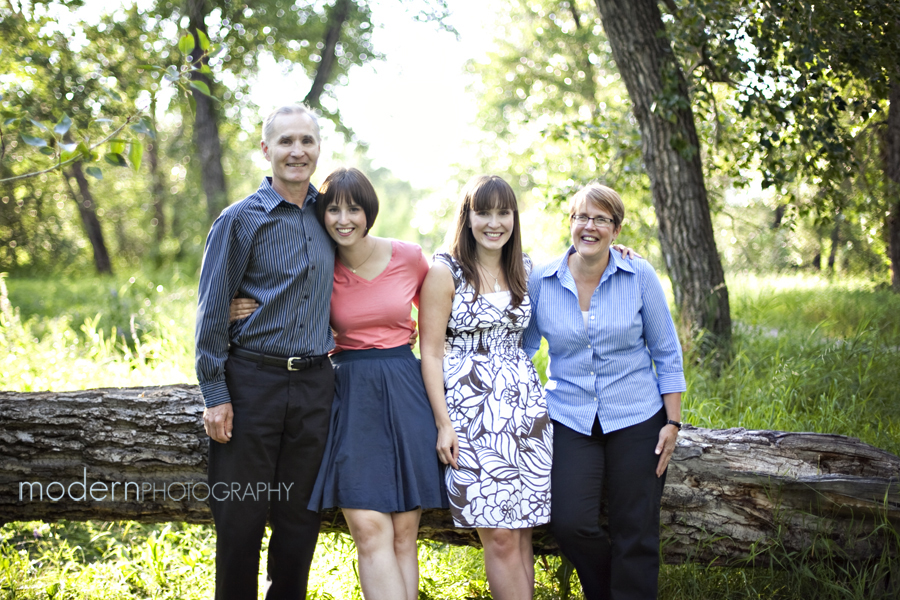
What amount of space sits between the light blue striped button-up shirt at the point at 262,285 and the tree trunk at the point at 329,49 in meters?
9.75

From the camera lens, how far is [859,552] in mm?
2740

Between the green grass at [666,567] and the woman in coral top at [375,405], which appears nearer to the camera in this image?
the woman in coral top at [375,405]

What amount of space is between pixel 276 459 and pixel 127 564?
1.56 m

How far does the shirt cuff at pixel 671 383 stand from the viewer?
276cm

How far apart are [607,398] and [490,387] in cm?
52

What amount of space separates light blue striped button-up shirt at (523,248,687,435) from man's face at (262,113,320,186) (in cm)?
125

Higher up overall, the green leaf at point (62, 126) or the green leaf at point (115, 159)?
the green leaf at point (62, 126)

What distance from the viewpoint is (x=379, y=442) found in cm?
259

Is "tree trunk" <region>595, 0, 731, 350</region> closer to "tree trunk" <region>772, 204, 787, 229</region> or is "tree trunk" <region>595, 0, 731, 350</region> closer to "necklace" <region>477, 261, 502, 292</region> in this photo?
"tree trunk" <region>772, 204, 787, 229</region>

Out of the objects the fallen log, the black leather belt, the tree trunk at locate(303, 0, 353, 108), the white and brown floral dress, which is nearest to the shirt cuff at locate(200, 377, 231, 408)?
the black leather belt

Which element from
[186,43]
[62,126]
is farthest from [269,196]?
[62,126]

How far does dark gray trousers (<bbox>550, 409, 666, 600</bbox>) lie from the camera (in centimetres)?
254

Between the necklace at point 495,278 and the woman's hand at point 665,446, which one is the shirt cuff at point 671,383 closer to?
the woman's hand at point 665,446

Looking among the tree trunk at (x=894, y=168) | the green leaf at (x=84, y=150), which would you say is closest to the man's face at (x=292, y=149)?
the green leaf at (x=84, y=150)
